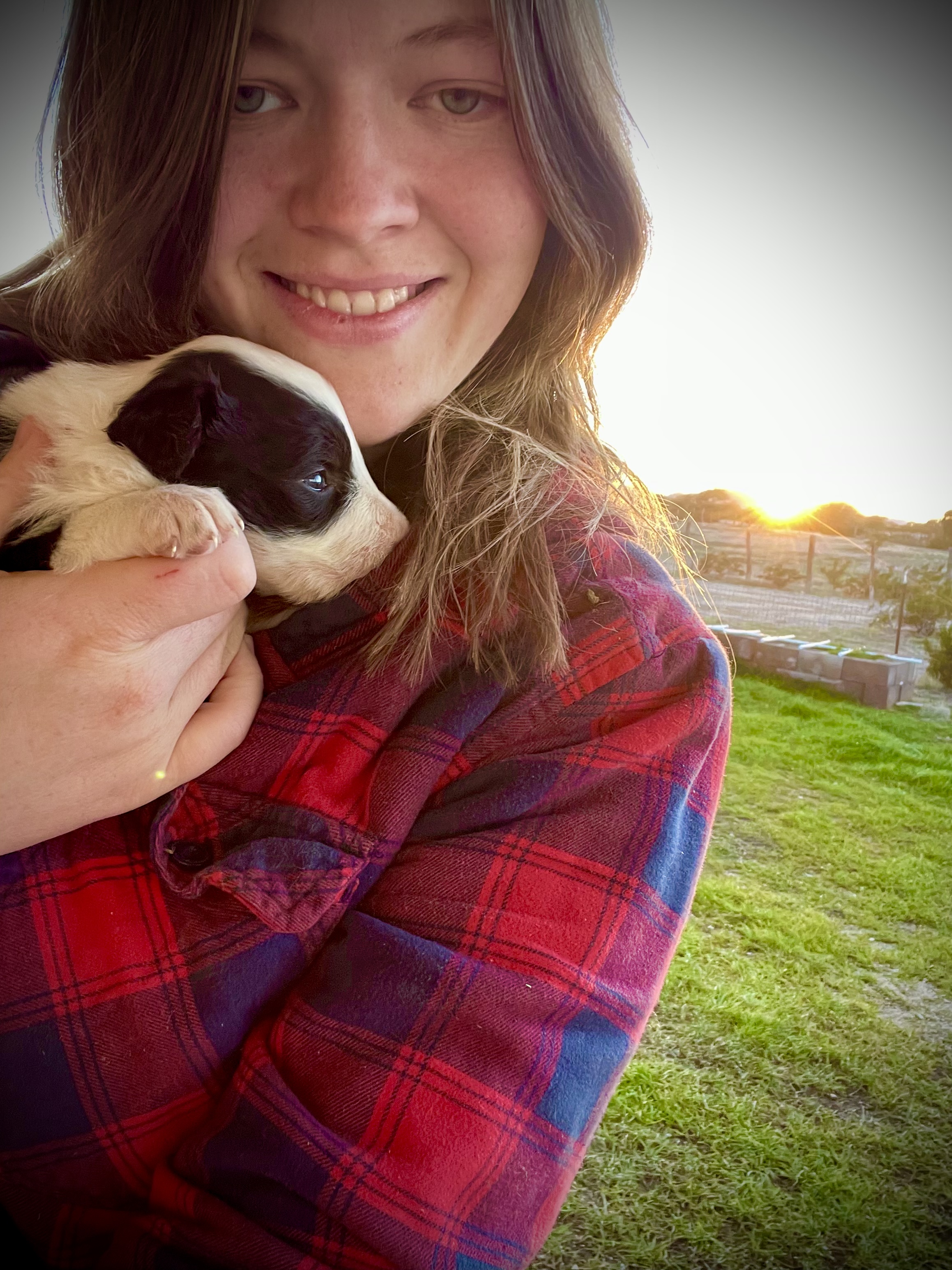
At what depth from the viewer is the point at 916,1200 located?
1.73 metres

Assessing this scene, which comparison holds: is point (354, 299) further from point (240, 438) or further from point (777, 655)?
point (777, 655)

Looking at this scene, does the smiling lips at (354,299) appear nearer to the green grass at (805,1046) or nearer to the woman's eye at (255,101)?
the woman's eye at (255,101)

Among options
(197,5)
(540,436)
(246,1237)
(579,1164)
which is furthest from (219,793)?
(197,5)

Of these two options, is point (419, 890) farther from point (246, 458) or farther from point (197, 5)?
point (197, 5)

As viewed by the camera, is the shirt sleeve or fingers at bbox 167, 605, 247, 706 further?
fingers at bbox 167, 605, 247, 706

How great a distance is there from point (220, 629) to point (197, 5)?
2.14 ft

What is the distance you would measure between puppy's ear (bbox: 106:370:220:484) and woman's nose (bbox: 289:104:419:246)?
222mm

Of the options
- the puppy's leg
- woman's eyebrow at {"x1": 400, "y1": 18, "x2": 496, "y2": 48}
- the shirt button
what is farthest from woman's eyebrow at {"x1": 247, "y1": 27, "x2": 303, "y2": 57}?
the shirt button

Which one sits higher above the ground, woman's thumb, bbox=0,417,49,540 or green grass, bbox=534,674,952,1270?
woman's thumb, bbox=0,417,49,540

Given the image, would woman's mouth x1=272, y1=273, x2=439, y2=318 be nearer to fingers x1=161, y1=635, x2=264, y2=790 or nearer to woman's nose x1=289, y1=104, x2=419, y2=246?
woman's nose x1=289, y1=104, x2=419, y2=246

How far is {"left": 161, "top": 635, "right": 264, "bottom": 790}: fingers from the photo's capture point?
87 centimetres

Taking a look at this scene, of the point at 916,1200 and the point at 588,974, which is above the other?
the point at 588,974

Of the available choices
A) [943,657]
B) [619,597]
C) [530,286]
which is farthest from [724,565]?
[619,597]

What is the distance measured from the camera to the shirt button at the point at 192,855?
0.87m
